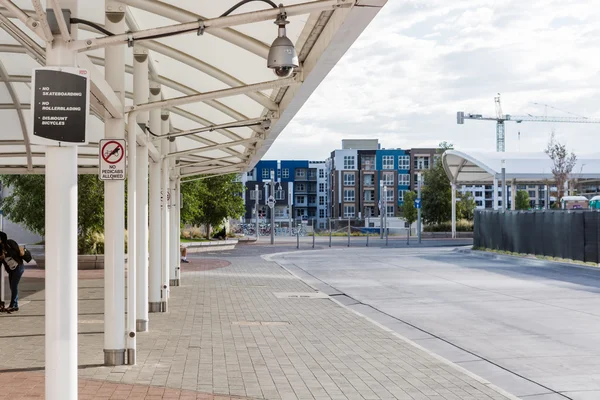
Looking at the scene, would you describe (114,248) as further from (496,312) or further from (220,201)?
(220,201)

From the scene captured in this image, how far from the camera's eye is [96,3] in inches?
389

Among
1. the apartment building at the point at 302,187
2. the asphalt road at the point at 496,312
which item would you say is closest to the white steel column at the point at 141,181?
the asphalt road at the point at 496,312

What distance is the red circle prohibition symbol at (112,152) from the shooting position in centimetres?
925

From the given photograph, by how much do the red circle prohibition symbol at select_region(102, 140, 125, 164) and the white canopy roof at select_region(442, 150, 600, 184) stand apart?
A: 41229 millimetres

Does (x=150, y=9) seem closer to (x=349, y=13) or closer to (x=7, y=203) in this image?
(x=349, y=13)

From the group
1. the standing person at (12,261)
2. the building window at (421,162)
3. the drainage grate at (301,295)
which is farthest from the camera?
the building window at (421,162)

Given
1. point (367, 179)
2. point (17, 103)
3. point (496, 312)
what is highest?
point (367, 179)

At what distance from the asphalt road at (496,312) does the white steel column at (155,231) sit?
13.0 feet

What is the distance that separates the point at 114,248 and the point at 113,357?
4.22ft

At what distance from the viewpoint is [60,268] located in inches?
241

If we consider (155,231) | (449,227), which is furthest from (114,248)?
(449,227)

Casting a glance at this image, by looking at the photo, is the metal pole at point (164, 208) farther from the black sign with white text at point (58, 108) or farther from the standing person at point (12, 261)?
the black sign with white text at point (58, 108)

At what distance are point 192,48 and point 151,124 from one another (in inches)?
145

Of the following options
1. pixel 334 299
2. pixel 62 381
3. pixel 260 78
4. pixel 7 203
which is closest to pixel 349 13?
pixel 62 381
